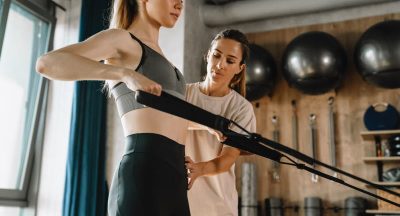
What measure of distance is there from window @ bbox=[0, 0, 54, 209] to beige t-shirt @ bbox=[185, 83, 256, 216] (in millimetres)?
2375

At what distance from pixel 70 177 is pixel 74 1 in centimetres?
169

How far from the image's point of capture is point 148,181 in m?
1.16

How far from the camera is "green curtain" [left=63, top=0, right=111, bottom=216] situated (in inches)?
144

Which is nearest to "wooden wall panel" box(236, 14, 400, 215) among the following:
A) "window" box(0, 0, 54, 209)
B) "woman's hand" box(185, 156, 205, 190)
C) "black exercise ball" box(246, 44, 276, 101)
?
"black exercise ball" box(246, 44, 276, 101)

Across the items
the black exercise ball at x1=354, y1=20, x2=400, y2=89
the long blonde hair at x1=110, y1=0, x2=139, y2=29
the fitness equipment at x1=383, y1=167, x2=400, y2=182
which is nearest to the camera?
the long blonde hair at x1=110, y1=0, x2=139, y2=29

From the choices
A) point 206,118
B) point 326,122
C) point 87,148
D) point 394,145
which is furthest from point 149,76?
point 326,122

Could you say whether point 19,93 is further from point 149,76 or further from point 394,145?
point 394,145

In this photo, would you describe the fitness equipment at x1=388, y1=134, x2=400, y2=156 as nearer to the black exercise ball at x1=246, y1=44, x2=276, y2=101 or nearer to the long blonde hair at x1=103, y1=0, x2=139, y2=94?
the black exercise ball at x1=246, y1=44, x2=276, y2=101

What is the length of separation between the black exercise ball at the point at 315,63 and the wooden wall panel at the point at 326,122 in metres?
0.42

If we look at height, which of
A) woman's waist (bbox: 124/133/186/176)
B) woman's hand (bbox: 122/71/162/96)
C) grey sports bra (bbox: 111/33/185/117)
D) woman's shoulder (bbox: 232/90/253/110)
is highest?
woman's shoulder (bbox: 232/90/253/110)

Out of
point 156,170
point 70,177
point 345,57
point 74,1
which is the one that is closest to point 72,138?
point 70,177

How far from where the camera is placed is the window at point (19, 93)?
3719 millimetres

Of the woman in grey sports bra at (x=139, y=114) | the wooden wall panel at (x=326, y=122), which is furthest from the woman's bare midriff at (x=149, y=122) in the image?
the wooden wall panel at (x=326, y=122)

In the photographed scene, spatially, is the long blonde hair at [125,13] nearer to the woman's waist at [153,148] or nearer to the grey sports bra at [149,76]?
the grey sports bra at [149,76]
